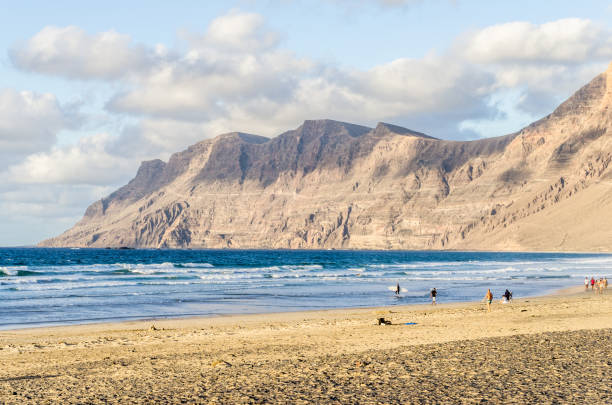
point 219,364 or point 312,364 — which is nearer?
point 312,364

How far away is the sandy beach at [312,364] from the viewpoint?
1059 cm

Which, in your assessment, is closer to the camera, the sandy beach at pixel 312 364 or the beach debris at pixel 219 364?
the sandy beach at pixel 312 364

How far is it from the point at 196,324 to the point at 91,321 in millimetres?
4918

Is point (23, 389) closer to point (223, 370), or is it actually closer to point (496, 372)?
point (223, 370)

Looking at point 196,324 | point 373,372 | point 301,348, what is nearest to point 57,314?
point 196,324

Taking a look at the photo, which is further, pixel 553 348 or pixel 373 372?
pixel 553 348

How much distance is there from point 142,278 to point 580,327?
158 ft

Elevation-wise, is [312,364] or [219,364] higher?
[312,364]

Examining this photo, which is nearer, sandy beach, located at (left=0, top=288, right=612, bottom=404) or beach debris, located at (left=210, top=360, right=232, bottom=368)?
sandy beach, located at (left=0, top=288, right=612, bottom=404)

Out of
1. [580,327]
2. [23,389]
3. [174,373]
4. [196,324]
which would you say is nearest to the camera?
[23,389]

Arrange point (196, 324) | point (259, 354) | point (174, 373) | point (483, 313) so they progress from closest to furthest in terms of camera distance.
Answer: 1. point (174, 373)
2. point (259, 354)
3. point (196, 324)
4. point (483, 313)

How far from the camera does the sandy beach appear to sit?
10.6m

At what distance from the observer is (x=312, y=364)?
1357 cm

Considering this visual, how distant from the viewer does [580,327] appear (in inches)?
820
